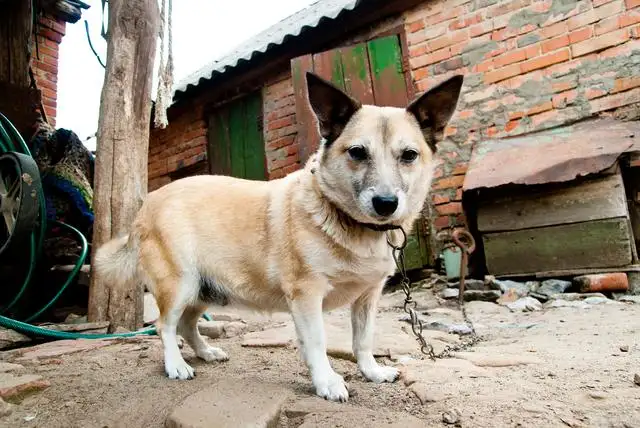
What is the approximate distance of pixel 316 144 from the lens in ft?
19.1

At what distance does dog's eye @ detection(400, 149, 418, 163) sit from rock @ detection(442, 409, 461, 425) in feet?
3.53

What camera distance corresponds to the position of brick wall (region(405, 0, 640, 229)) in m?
4.50

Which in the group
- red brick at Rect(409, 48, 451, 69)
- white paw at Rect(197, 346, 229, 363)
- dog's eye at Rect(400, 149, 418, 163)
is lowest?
white paw at Rect(197, 346, 229, 363)

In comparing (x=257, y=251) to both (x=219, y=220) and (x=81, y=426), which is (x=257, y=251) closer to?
(x=219, y=220)

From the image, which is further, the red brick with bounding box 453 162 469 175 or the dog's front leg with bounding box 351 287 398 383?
the red brick with bounding box 453 162 469 175

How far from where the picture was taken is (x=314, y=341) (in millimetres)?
1854

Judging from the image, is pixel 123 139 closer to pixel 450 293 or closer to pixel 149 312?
pixel 149 312

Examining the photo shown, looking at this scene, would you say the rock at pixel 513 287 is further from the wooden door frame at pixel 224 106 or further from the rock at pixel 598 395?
the wooden door frame at pixel 224 106

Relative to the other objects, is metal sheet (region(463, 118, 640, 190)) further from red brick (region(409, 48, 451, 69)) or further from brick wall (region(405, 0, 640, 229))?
red brick (region(409, 48, 451, 69))

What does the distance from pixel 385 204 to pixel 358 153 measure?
0.33m

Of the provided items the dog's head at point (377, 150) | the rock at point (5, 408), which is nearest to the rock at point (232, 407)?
the rock at point (5, 408)

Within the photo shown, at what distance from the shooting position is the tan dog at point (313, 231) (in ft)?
6.21

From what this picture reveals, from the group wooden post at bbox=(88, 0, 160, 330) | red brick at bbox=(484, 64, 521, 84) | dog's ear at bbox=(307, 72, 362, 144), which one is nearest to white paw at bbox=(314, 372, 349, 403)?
dog's ear at bbox=(307, 72, 362, 144)

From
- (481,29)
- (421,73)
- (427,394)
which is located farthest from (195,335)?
(481,29)
